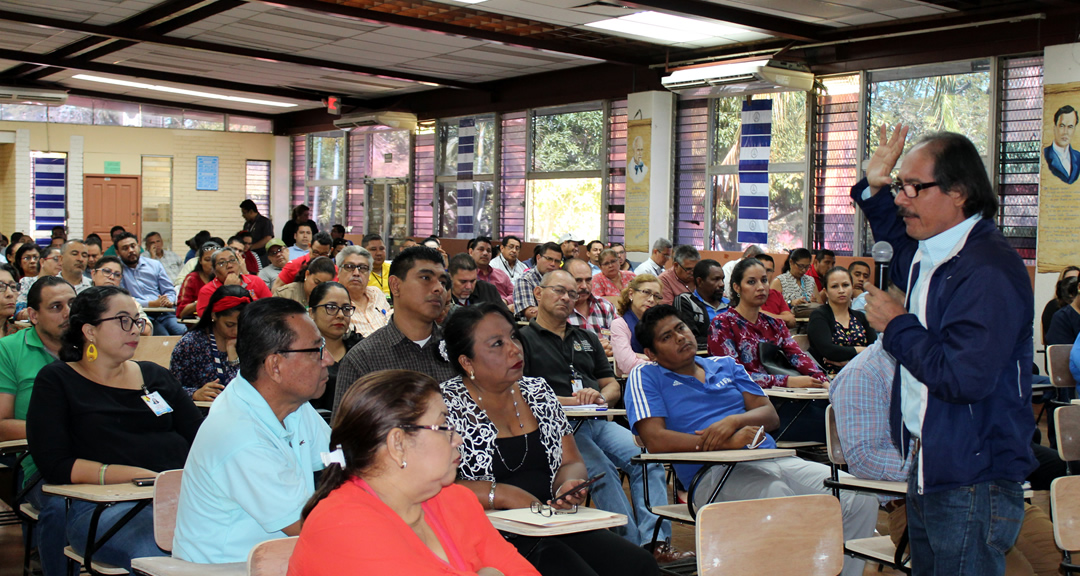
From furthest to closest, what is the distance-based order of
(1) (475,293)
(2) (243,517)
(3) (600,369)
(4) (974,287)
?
1. (1) (475,293)
2. (3) (600,369)
3. (2) (243,517)
4. (4) (974,287)

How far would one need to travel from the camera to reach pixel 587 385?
16.4 ft

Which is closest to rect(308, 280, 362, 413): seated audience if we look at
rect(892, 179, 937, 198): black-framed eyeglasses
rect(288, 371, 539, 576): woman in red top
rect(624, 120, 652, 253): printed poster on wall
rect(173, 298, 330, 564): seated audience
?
rect(173, 298, 330, 564): seated audience

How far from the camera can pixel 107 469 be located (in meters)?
3.05

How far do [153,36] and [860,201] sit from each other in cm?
1043

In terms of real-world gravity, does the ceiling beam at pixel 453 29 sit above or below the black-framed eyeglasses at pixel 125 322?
above

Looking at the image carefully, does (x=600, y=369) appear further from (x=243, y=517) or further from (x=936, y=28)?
(x=936, y=28)

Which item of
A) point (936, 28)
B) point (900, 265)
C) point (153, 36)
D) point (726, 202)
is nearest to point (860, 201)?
point (900, 265)

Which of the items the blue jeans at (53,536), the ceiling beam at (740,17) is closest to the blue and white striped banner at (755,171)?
the ceiling beam at (740,17)

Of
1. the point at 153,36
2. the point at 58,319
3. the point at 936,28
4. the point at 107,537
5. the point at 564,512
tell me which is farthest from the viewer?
the point at 153,36

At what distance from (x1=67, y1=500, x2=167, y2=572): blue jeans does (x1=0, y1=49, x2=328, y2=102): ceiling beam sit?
468 inches

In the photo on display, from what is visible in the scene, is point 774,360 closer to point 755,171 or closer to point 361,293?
point 361,293

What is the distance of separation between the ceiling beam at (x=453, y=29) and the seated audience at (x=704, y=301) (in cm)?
458

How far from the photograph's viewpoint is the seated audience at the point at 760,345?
512 centimetres

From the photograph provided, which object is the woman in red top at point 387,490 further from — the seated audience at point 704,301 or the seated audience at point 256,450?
the seated audience at point 704,301
